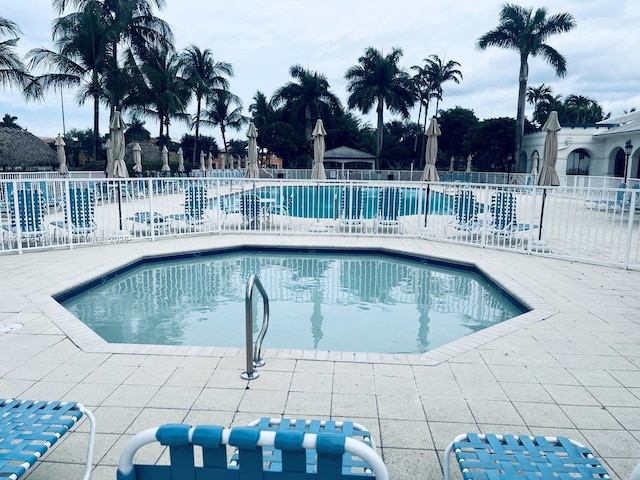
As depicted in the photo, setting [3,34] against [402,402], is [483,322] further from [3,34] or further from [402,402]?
[3,34]

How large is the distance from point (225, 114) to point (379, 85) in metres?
12.9

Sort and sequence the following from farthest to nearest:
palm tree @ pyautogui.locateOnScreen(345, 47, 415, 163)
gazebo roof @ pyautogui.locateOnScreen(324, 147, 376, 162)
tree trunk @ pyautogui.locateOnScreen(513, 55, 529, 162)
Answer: gazebo roof @ pyautogui.locateOnScreen(324, 147, 376, 162) → palm tree @ pyautogui.locateOnScreen(345, 47, 415, 163) → tree trunk @ pyautogui.locateOnScreen(513, 55, 529, 162)

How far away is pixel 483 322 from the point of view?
577cm

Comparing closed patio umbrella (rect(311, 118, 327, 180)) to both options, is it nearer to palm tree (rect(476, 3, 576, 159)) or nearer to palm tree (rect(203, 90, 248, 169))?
palm tree (rect(476, 3, 576, 159))

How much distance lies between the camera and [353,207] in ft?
34.7

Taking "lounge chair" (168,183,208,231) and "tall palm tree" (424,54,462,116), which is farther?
"tall palm tree" (424,54,462,116)

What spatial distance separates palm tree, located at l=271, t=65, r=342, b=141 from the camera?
3741 centimetres

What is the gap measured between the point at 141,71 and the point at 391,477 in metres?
26.5

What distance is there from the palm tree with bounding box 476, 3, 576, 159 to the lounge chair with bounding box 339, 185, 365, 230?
24.1 metres

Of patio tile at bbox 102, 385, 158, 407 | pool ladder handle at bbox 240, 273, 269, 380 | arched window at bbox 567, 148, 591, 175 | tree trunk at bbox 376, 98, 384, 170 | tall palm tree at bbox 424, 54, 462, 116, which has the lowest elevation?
patio tile at bbox 102, 385, 158, 407

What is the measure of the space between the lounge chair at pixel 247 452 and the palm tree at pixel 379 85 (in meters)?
36.1

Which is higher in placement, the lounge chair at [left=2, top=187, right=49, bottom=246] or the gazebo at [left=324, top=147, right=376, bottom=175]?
the gazebo at [left=324, top=147, right=376, bottom=175]

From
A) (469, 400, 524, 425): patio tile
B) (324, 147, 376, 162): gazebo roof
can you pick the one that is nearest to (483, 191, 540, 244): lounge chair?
(469, 400, 524, 425): patio tile

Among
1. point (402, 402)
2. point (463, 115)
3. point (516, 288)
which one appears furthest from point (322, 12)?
point (463, 115)
